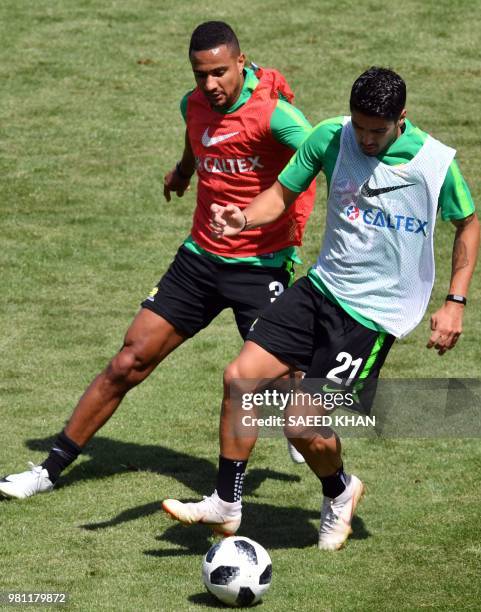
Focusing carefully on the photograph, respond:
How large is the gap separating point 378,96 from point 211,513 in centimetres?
246

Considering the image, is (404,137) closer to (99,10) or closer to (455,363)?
(455,363)

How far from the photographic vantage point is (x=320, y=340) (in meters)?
7.59

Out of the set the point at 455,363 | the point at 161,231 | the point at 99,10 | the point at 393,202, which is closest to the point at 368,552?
the point at 393,202

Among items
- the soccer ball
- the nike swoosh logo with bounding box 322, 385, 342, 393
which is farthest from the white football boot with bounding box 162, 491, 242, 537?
the nike swoosh logo with bounding box 322, 385, 342, 393

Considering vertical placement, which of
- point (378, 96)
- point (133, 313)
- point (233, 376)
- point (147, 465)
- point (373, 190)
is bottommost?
point (133, 313)

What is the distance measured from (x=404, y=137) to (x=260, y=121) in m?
1.37

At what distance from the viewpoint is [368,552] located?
306 inches

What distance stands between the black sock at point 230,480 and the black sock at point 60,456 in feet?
5.21

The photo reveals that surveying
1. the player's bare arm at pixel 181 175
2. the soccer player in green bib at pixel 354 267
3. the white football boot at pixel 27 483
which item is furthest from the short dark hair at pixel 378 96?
the white football boot at pixel 27 483

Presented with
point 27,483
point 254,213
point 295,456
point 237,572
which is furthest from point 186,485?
point 254,213

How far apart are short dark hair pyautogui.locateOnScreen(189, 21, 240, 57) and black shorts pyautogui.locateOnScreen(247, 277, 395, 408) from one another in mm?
1696

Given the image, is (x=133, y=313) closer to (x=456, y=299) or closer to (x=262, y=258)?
(x=262, y=258)

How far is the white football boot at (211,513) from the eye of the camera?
758 cm

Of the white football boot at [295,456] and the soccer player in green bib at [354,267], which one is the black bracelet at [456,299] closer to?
the soccer player in green bib at [354,267]
